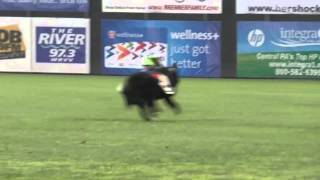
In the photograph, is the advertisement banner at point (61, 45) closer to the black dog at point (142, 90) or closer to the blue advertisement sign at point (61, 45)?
the blue advertisement sign at point (61, 45)

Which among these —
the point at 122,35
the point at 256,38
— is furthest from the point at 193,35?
the point at 122,35

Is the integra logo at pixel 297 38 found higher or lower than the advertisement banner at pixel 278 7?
lower

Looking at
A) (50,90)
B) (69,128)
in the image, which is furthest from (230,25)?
(69,128)

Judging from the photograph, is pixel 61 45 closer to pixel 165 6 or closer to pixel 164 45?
pixel 164 45

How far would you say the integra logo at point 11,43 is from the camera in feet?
128

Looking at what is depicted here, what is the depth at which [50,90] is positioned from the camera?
88.3 feet

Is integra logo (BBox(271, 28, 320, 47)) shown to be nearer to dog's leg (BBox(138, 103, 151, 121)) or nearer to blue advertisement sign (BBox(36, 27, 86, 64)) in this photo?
blue advertisement sign (BBox(36, 27, 86, 64))

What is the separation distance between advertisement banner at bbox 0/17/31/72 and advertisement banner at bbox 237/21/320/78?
10584mm

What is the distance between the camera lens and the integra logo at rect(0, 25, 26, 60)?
39.1 metres

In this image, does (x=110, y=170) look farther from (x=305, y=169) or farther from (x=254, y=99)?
(x=254, y=99)

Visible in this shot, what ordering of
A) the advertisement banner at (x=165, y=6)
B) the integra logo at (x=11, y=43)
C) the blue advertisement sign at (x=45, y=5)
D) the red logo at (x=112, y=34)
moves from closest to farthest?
the advertisement banner at (x=165, y=6) → the red logo at (x=112, y=34) → the blue advertisement sign at (x=45, y=5) → the integra logo at (x=11, y=43)

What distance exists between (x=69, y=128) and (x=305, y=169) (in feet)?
21.1

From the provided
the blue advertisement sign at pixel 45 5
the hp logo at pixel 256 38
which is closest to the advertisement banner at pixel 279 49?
the hp logo at pixel 256 38

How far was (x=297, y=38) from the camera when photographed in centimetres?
3647
